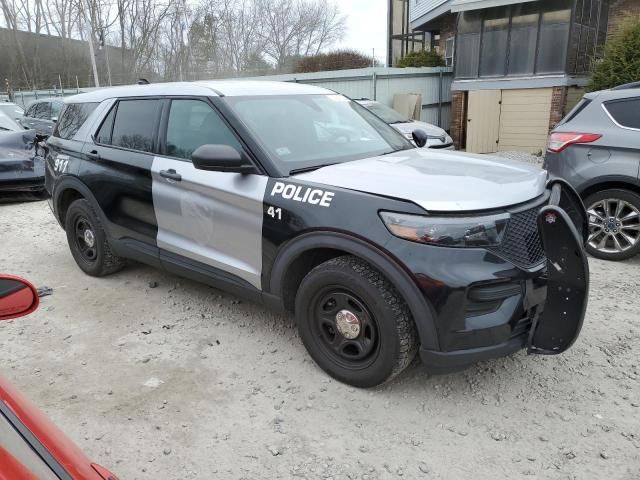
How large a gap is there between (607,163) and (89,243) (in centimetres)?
497

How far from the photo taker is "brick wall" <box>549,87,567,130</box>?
1360 centimetres

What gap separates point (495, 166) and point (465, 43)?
1337 centimetres

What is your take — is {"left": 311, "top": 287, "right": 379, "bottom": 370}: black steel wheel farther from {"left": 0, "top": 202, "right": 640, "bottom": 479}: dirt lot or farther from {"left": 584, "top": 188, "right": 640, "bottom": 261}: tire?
{"left": 584, "top": 188, "right": 640, "bottom": 261}: tire

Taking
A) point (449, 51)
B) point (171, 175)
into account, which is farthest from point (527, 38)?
point (171, 175)

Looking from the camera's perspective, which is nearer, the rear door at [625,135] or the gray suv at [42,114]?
the rear door at [625,135]

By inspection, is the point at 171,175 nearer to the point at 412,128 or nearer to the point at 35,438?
the point at 35,438

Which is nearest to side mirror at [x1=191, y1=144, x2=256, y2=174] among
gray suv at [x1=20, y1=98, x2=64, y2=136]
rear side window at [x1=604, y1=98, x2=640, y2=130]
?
rear side window at [x1=604, y1=98, x2=640, y2=130]

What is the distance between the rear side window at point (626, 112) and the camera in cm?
497

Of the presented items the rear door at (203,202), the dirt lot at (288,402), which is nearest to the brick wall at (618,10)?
the dirt lot at (288,402)

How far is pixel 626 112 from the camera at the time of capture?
504 centimetres

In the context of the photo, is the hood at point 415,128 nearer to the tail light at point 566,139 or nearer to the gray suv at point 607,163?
the tail light at point 566,139

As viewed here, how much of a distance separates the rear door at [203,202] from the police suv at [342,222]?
0.5 inches

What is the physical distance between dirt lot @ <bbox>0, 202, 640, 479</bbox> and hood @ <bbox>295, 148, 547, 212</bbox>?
1152mm

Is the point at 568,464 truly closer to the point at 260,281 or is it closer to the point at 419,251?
the point at 419,251
